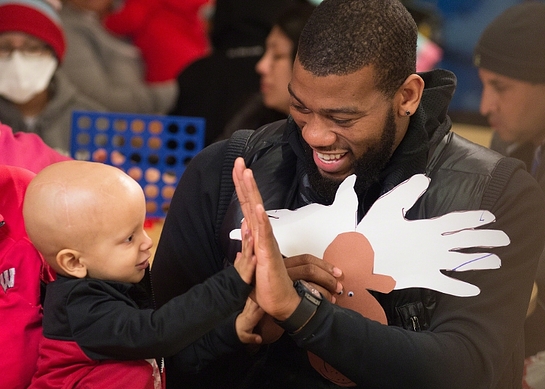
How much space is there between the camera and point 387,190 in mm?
1367

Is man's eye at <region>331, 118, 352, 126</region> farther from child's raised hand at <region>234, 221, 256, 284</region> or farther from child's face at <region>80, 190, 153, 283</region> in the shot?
child's face at <region>80, 190, 153, 283</region>

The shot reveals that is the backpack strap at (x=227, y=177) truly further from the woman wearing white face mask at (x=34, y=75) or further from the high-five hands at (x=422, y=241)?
the woman wearing white face mask at (x=34, y=75)

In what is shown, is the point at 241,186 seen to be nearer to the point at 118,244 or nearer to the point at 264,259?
the point at 264,259

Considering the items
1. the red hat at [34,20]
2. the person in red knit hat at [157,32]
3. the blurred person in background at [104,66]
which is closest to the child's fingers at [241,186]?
the red hat at [34,20]

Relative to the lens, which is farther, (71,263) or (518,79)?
(518,79)

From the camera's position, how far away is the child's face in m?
1.27

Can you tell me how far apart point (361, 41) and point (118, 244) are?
52 cm

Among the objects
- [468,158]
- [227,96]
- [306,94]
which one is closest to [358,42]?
[306,94]

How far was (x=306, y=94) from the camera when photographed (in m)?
1.30

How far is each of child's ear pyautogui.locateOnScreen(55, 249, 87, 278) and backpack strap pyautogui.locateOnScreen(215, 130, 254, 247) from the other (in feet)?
0.96

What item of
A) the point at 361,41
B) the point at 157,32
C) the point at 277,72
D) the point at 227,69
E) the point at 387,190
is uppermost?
the point at 361,41

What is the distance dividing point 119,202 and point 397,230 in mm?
477

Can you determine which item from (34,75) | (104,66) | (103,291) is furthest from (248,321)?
(104,66)

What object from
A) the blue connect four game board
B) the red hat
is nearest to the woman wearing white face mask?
the red hat
